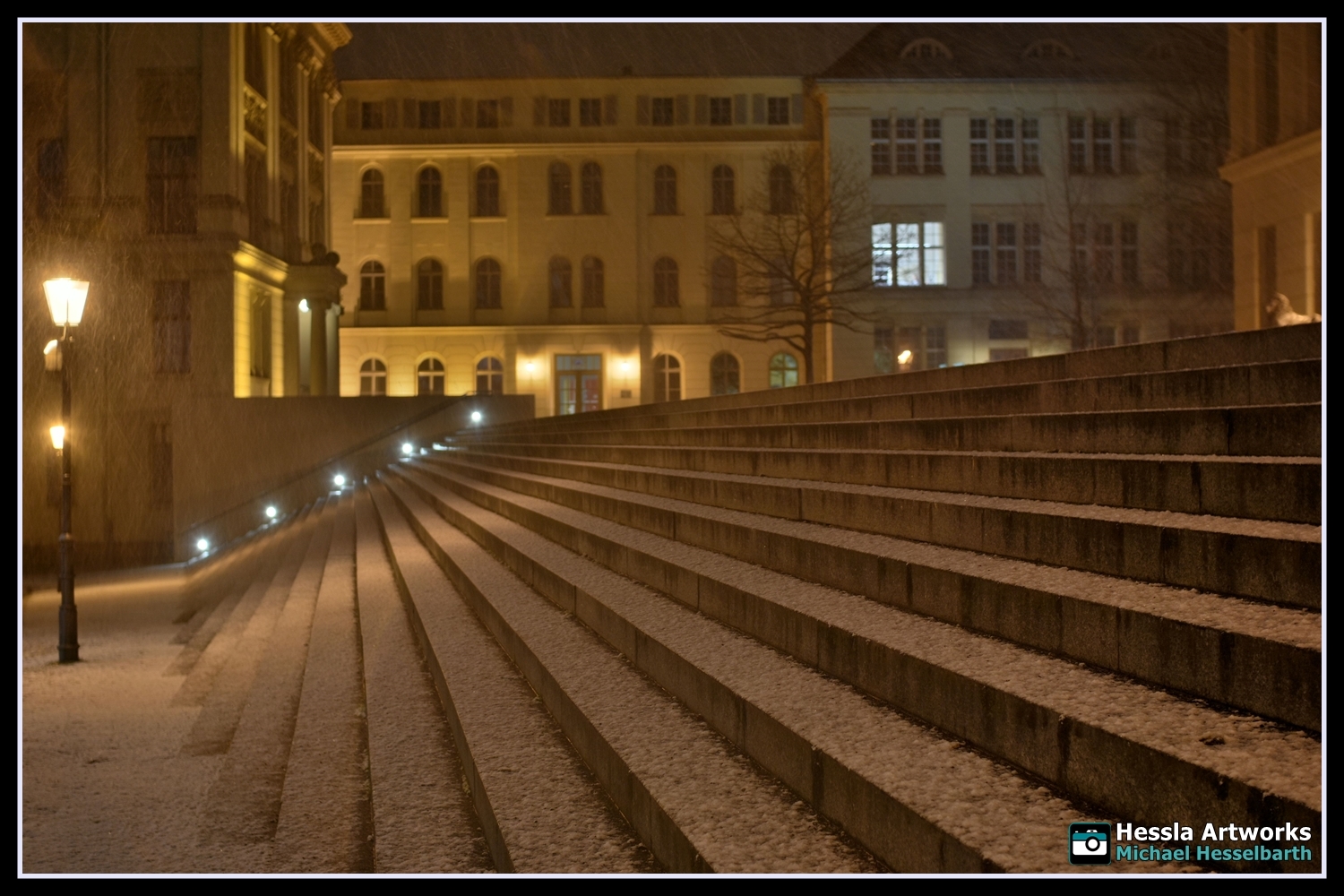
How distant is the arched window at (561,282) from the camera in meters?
48.3

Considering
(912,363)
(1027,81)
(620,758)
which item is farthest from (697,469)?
(1027,81)

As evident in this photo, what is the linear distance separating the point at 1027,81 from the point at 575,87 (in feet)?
60.1

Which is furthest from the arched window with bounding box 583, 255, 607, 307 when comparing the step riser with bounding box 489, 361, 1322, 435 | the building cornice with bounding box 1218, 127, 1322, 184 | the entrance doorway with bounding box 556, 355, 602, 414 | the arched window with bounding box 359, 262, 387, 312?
the step riser with bounding box 489, 361, 1322, 435

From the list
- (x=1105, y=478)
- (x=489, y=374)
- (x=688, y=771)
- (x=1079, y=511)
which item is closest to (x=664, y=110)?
(x=489, y=374)

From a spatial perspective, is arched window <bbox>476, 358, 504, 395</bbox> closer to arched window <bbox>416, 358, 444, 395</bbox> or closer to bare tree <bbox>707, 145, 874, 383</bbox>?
arched window <bbox>416, 358, 444, 395</bbox>

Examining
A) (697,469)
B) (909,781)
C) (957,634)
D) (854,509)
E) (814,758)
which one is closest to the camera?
(909,781)

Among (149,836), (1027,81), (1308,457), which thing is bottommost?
(149,836)

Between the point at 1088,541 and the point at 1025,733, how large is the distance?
1.16 m

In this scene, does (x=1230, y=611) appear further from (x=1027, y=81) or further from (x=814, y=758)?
(x=1027, y=81)

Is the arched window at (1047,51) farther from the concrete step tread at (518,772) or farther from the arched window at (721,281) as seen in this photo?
the concrete step tread at (518,772)

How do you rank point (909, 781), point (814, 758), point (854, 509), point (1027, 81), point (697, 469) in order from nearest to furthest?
point (909, 781)
point (814, 758)
point (854, 509)
point (697, 469)
point (1027, 81)

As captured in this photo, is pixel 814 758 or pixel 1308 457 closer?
pixel 814 758

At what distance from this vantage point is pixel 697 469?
407 inches

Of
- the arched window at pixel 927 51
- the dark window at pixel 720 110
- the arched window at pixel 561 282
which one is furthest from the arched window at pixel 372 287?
the arched window at pixel 927 51
